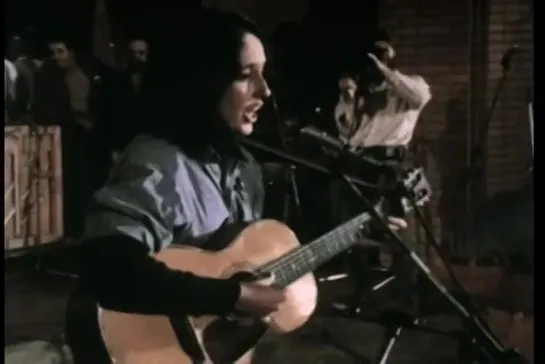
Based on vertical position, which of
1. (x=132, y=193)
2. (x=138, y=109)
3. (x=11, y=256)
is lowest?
(x=11, y=256)

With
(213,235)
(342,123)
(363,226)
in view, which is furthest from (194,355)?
(342,123)

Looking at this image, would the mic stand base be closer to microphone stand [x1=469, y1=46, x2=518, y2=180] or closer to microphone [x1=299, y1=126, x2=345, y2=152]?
microphone [x1=299, y1=126, x2=345, y2=152]

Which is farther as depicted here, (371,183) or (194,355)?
(371,183)

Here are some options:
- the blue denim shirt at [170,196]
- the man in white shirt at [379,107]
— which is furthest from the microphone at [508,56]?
the blue denim shirt at [170,196]

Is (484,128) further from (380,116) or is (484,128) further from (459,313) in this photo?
(459,313)

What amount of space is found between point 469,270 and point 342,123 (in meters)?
0.32

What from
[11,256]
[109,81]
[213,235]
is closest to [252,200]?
[213,235]

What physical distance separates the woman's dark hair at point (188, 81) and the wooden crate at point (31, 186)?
161 mm

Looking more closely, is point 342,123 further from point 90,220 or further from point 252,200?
point 90,220

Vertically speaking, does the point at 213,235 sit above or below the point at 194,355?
above

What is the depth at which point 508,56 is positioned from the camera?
1403mm

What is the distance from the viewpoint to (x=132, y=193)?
1.33 meters

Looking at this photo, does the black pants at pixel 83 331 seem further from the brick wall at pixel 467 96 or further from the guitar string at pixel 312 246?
the brick wall at pixel 467 96

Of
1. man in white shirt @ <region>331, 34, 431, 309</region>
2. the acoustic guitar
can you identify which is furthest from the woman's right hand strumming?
man in white shirt @ <region>331, 34, 431, 309</region>
